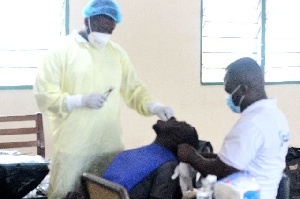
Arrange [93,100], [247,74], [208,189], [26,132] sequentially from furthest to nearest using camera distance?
[26,132], [93,100], [247,74], [208,189]

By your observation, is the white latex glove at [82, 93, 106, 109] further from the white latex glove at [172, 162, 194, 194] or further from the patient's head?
the white latex glove at [172, 162, 194, 194]

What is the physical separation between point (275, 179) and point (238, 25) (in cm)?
237

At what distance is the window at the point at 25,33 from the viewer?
3225mm

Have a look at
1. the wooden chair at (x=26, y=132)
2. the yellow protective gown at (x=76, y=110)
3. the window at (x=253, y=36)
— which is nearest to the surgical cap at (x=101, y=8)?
the yellow protective gown at (x=76, y=110)

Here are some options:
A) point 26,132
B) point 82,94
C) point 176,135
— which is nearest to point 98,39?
point 82,94

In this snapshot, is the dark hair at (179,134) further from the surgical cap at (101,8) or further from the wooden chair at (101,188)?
the surgical cap at (101,8)

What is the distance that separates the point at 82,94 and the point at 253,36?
2066mm

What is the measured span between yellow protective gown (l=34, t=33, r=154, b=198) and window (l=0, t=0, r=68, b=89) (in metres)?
1.08

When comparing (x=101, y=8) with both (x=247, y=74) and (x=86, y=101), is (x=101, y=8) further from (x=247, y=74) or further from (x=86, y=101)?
(x=247, y=74)

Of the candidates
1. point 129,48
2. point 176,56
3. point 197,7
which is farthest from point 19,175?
point 197,7

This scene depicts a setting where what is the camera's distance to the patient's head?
1.96 metres

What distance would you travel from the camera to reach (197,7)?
11.7ft

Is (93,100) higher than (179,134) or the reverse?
higher

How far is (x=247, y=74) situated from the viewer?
166cm
